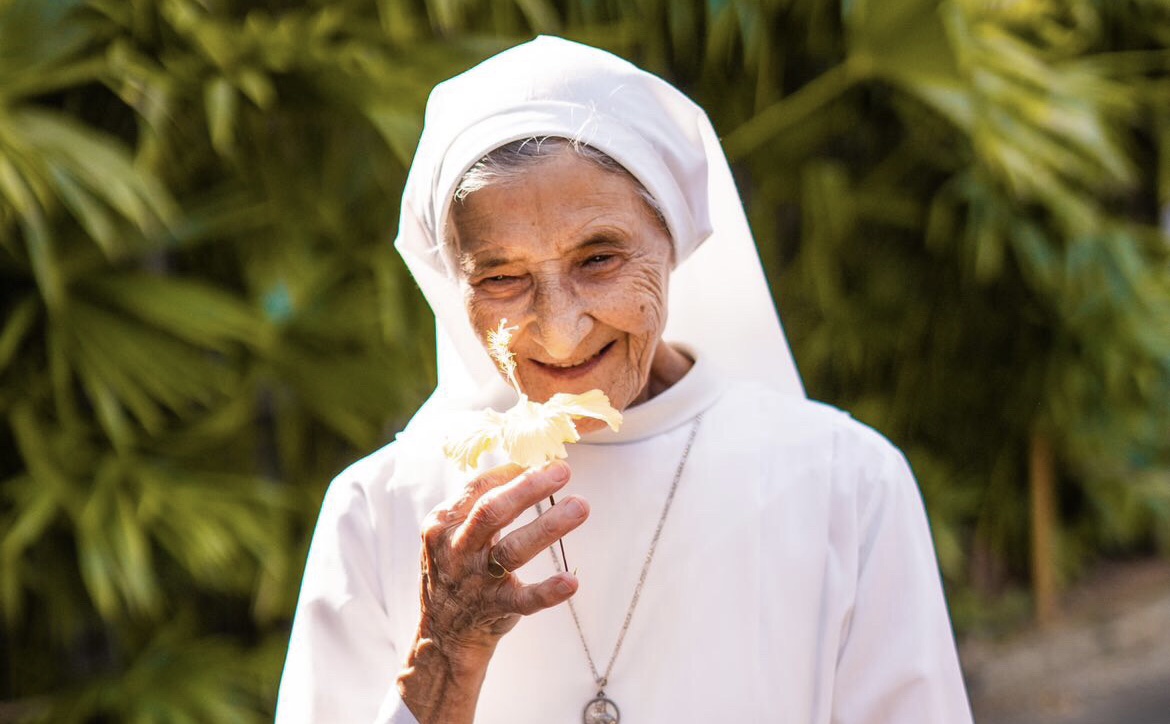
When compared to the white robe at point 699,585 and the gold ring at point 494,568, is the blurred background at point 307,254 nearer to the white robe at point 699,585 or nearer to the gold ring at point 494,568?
the white robe at point 699,585

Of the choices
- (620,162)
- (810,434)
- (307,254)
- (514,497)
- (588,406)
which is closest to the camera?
(514,497)

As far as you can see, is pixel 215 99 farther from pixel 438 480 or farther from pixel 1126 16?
pixel 1126 16

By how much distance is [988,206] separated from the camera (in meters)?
5.59

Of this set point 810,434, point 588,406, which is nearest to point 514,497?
point 588,406

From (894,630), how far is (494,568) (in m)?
0.61

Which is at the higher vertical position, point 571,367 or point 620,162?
point 620,162

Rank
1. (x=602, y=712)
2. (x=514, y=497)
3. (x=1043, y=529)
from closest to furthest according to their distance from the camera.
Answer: (x=514, y=497), (x=602, y=712), (x=1043, y=529)

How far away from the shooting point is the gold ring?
1.59 meters

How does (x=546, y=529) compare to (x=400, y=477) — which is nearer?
(x=546, y=529)

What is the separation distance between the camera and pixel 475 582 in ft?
5.32

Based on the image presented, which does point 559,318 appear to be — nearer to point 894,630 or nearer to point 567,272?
point 567,272

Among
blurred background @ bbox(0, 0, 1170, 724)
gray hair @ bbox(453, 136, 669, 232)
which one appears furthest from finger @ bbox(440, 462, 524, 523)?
blurred background @ bbox(0, 0, 1170, 724)

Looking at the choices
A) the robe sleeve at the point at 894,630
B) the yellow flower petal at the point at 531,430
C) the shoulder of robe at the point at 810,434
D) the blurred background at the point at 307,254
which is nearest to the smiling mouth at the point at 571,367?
the yellow flower petal at the point at 531,430

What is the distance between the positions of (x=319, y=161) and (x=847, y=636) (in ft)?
10.1
